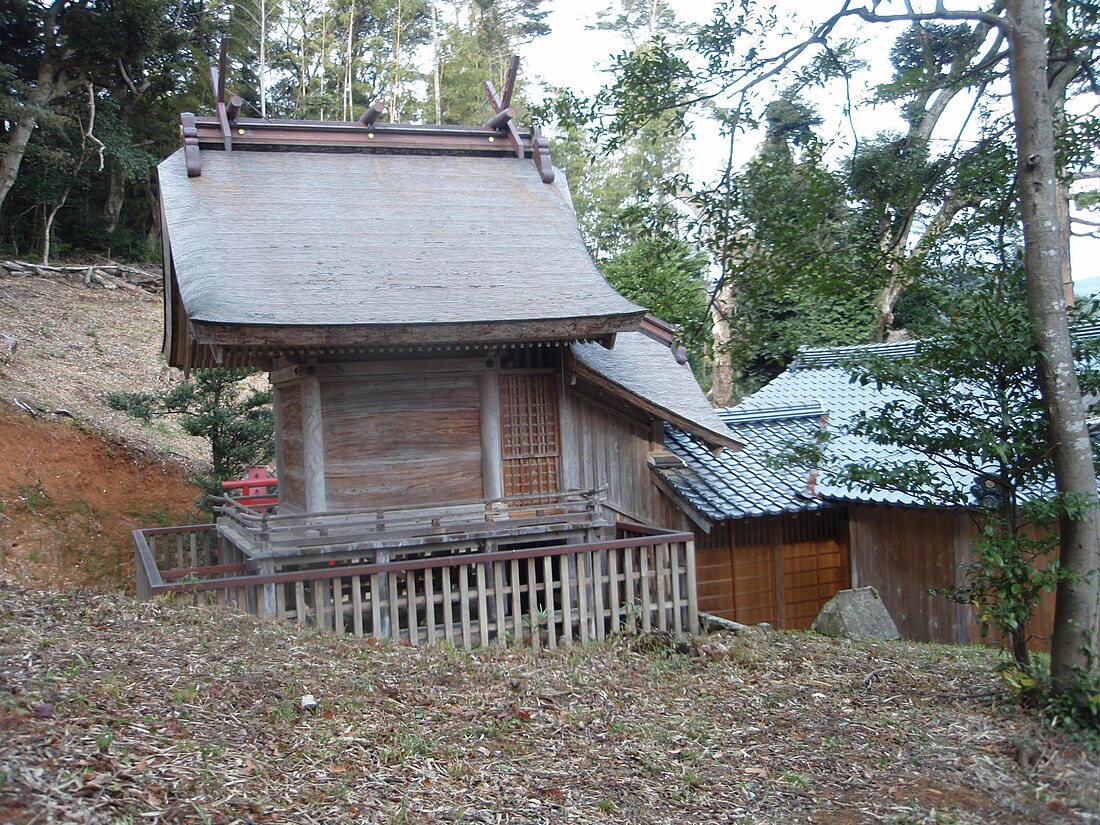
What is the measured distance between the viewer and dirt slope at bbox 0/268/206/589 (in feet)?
46.0

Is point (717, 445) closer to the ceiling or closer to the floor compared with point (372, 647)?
closer to the ceiling

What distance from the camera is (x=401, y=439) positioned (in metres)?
10.5

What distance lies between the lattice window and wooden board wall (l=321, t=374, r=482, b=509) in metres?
0.51

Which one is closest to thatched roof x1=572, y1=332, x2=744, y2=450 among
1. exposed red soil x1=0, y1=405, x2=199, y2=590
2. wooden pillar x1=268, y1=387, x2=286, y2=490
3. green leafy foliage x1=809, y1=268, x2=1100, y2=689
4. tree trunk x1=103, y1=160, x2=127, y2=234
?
wooden pillar x1=268, y1=387, x2=286, y2=490

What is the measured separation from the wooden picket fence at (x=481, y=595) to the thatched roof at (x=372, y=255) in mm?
2498

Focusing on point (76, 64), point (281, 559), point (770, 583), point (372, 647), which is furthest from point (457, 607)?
point (76, 64)

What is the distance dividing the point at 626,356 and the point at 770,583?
4.30 meters

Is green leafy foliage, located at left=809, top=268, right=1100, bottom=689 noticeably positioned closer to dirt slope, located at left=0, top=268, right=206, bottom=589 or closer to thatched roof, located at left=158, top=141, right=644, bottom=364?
thatched roof, located at left=158, top=141, right=644, bottom=364

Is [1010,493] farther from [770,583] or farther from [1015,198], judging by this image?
[770,583]

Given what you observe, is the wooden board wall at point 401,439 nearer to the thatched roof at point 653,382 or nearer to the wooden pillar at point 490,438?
the wooden pillar at point 490,438

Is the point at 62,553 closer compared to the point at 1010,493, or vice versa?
the point at 1010,493

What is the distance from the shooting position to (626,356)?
→ 1277 cm

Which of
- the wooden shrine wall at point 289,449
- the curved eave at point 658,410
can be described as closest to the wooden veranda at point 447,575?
the wooden shrine wall at point 289,449

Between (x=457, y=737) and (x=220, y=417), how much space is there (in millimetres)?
10480
